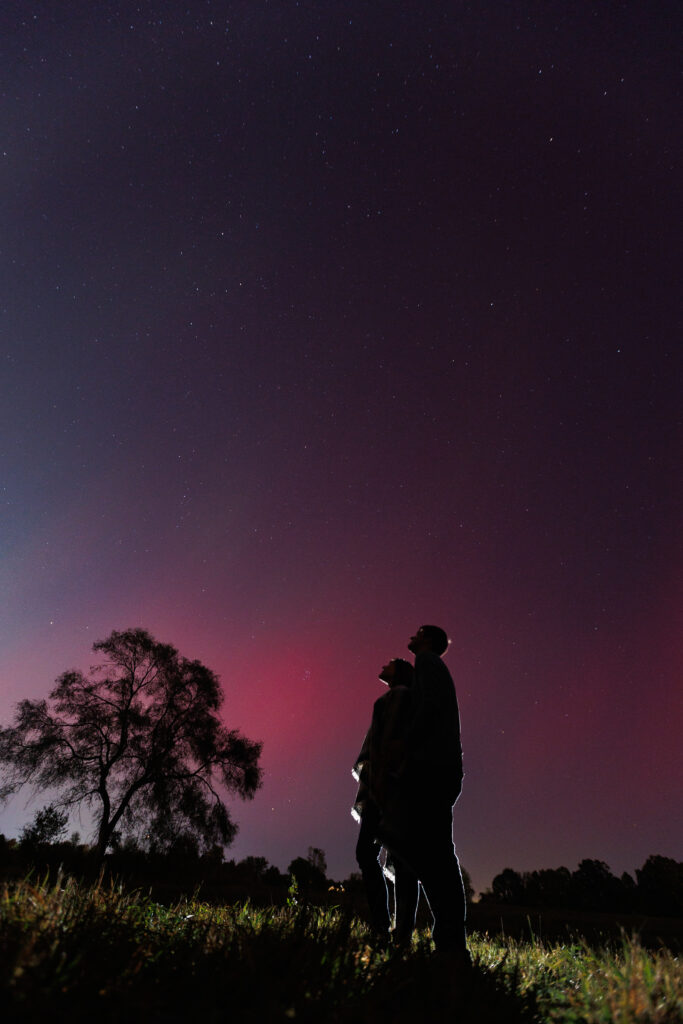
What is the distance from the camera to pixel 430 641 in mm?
4641

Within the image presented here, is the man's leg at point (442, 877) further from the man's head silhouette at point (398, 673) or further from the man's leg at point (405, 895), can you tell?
the man's head silhouette at point (398, 673)

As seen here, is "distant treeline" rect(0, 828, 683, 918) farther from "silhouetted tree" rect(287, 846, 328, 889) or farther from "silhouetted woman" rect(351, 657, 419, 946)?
"silhouetted woman" rect(351, 657, 419, 946)

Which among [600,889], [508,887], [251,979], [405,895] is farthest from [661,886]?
[251,979]

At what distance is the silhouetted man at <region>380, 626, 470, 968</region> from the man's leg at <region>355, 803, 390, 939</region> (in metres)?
0.55

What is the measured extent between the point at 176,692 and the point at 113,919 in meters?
24.8

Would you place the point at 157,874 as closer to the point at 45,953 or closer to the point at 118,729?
the point at 118,729

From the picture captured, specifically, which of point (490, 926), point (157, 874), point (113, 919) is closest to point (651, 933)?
point (490, 926)

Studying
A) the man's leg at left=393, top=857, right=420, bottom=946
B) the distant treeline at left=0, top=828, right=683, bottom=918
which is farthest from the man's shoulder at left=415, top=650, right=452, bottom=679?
the distant treeline at left=0, top=828, right=683, bottom=918

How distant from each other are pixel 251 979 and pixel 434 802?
176cm

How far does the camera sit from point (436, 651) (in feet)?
→ 15.1

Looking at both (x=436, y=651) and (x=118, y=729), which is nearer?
(x=436, y=651)

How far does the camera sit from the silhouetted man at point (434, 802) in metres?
3.74

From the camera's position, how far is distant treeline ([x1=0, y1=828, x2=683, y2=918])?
12531 mm

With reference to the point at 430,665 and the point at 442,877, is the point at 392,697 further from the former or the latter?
the point at 442,877
